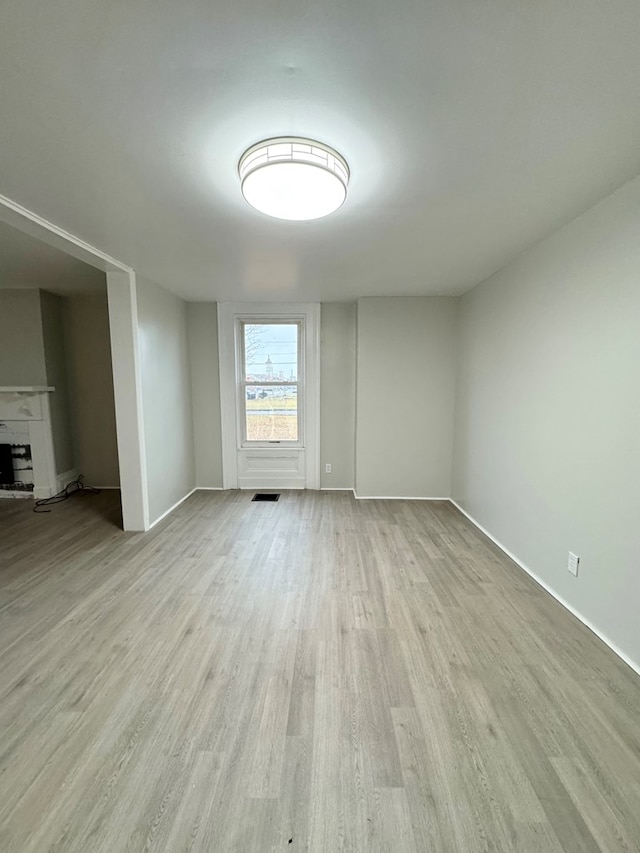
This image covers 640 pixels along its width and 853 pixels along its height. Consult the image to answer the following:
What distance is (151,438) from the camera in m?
3.37

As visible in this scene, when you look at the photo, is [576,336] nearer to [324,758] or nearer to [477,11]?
[477,11]

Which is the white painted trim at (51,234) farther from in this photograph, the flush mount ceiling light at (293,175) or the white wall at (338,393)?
the white wall at (338,393)

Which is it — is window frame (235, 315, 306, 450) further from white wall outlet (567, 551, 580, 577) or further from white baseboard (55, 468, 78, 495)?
white wall outlet (567, 551, 580, 577)

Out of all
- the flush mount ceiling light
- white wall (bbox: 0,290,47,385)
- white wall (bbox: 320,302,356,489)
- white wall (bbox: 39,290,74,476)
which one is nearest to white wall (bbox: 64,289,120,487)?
white wall (bbox: 39,290,74,476)

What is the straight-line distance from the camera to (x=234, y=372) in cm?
437

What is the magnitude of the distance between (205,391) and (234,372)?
0.45m

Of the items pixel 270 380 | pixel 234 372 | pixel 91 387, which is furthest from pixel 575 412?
pixel 91 387

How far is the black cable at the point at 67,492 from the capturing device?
3995 millimetres

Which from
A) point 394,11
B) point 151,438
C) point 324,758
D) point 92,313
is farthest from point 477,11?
point 92,313

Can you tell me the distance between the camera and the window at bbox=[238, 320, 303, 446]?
4.41m

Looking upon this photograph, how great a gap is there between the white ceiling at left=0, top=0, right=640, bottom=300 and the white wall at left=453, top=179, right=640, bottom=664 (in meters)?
0.30

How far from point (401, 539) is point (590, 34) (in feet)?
9.76

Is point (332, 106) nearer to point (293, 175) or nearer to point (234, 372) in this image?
point (293, 175)

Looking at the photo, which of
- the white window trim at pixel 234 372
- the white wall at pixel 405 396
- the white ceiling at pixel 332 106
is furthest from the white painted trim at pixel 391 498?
the white ceiling at pixel 332 106
